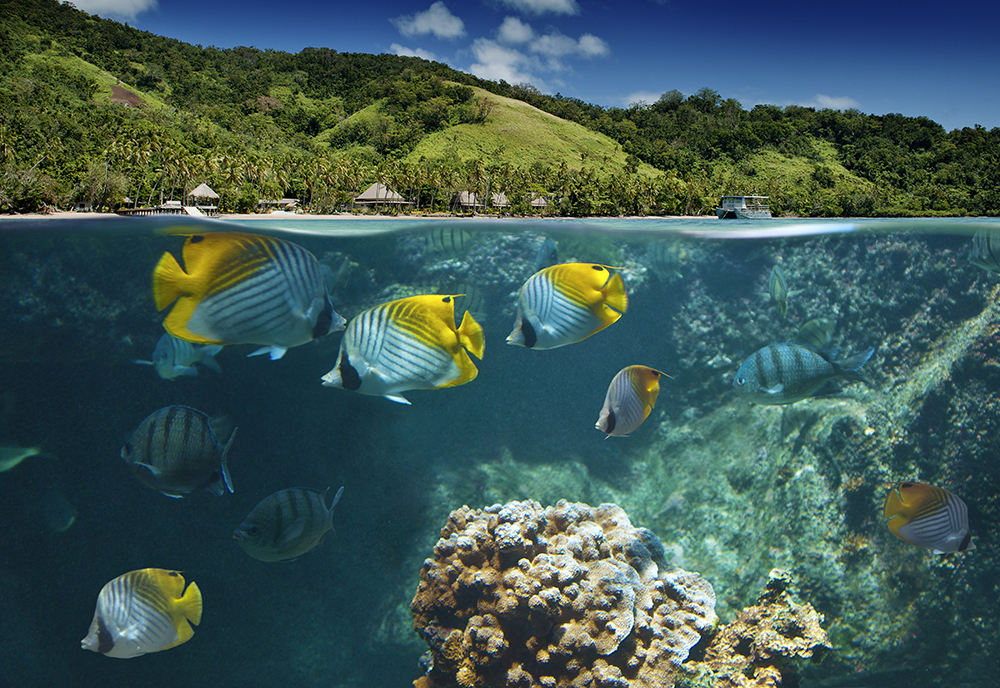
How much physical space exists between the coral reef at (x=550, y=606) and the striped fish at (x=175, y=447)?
2.57 meters

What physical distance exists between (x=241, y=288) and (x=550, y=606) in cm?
350

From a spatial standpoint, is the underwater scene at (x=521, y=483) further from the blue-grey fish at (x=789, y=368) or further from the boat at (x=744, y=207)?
the boat at (x=744, y=207)

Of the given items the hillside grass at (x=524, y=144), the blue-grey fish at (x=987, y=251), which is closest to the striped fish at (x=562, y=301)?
the blue-grey fish at (x=987, y=251)

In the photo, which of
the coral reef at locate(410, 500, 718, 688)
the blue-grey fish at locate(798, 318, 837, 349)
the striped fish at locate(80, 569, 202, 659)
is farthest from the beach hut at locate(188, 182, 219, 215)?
the blue-grey fish at locate(798, 318, 837, 349)

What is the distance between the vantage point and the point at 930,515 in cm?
405

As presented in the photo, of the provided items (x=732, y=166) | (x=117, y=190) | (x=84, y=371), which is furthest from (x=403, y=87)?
(x=84, y=371)

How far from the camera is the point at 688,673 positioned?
16.7 ft

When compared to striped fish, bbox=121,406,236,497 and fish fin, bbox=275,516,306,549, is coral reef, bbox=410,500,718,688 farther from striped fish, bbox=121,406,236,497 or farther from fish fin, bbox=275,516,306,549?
striped fish, bbox=121,406,236,497

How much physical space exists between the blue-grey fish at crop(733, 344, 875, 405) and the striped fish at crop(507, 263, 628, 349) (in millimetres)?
1370

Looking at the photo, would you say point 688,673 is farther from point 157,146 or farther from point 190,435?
point 157,146

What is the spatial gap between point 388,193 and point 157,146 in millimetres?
17275

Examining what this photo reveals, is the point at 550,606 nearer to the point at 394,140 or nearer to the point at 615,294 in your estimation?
the point at 615,294

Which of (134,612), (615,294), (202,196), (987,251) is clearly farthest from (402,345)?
(202,196)

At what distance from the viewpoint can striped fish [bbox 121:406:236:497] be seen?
3.18 meters
